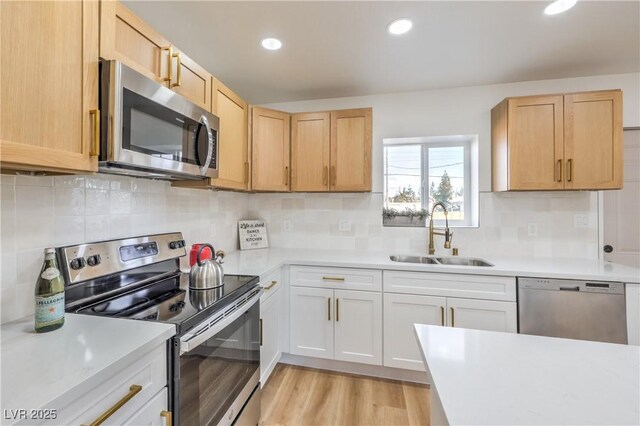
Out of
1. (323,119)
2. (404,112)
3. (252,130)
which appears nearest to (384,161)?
(404,112)

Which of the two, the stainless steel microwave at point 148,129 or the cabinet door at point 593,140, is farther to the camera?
the cabinet door at point 593,140

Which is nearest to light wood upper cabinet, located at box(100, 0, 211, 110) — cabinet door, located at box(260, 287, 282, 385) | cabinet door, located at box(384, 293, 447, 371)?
cabinet door, located at box(260, 287, 282, 385)

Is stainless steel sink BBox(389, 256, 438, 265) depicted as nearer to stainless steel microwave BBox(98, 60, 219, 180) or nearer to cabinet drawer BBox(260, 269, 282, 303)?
cabinet drawer BBox(260, 269, 282, 303)

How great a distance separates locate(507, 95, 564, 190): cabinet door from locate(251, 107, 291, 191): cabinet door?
1.77m

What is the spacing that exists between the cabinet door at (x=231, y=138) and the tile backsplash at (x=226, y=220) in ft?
1.05

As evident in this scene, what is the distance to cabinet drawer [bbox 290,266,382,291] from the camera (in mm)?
2053

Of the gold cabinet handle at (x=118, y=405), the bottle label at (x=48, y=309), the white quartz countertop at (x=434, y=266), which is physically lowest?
the gold cabinet handle at (x=118, y=405)

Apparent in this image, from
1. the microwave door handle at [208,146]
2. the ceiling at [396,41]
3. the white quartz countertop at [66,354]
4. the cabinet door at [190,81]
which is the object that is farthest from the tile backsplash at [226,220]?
the ceiling at [396,41]

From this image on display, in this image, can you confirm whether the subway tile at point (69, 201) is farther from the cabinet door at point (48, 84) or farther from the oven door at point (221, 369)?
the oven door at point (221, 369)

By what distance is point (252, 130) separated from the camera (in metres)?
2.26

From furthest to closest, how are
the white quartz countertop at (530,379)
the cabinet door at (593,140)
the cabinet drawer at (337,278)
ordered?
the cabinet drawer at (337,278) → the cabinet door at (593,140) → the white quartz countertop at (530,379)

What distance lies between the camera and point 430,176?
8.65 feet

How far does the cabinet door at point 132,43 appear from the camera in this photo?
1.03m

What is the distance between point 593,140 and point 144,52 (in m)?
2.83
